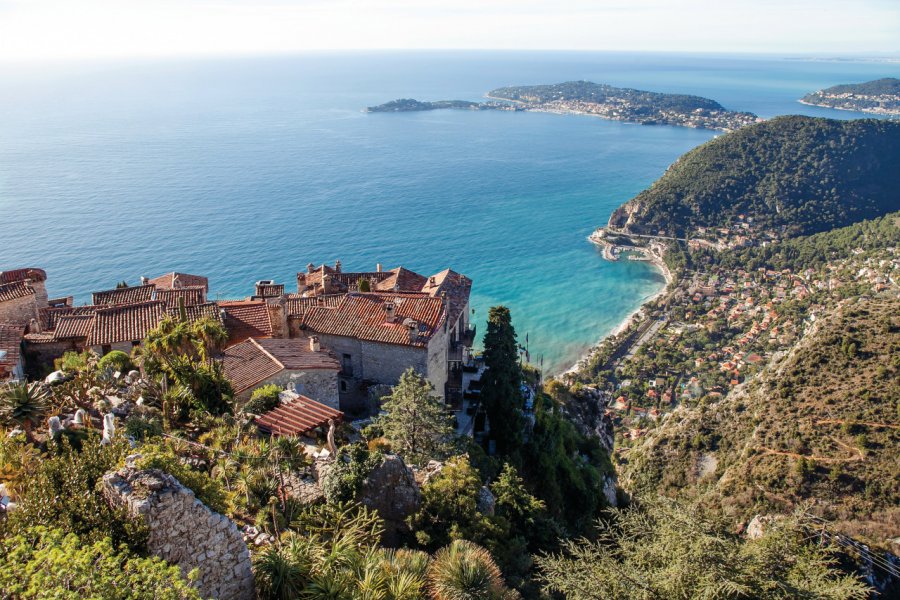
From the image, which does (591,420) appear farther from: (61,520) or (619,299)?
(619,299)

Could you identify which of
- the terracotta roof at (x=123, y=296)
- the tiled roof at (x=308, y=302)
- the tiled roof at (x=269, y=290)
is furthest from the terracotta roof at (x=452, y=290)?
the terracotta roof at (x=123, y=296)

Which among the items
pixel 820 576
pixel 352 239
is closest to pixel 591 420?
pixel 820 576

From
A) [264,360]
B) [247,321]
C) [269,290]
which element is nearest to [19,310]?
[247,321]

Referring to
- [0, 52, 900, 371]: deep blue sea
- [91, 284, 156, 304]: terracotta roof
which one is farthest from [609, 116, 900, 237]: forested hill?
[91, 284, 156, 304]: terracotta roof

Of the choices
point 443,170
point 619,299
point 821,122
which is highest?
point 821,122

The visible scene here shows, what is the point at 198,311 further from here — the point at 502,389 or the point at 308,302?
the point at 502,389

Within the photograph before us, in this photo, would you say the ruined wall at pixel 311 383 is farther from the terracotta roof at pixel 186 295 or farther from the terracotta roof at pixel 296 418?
the terracotta roof at pixel 186 295
